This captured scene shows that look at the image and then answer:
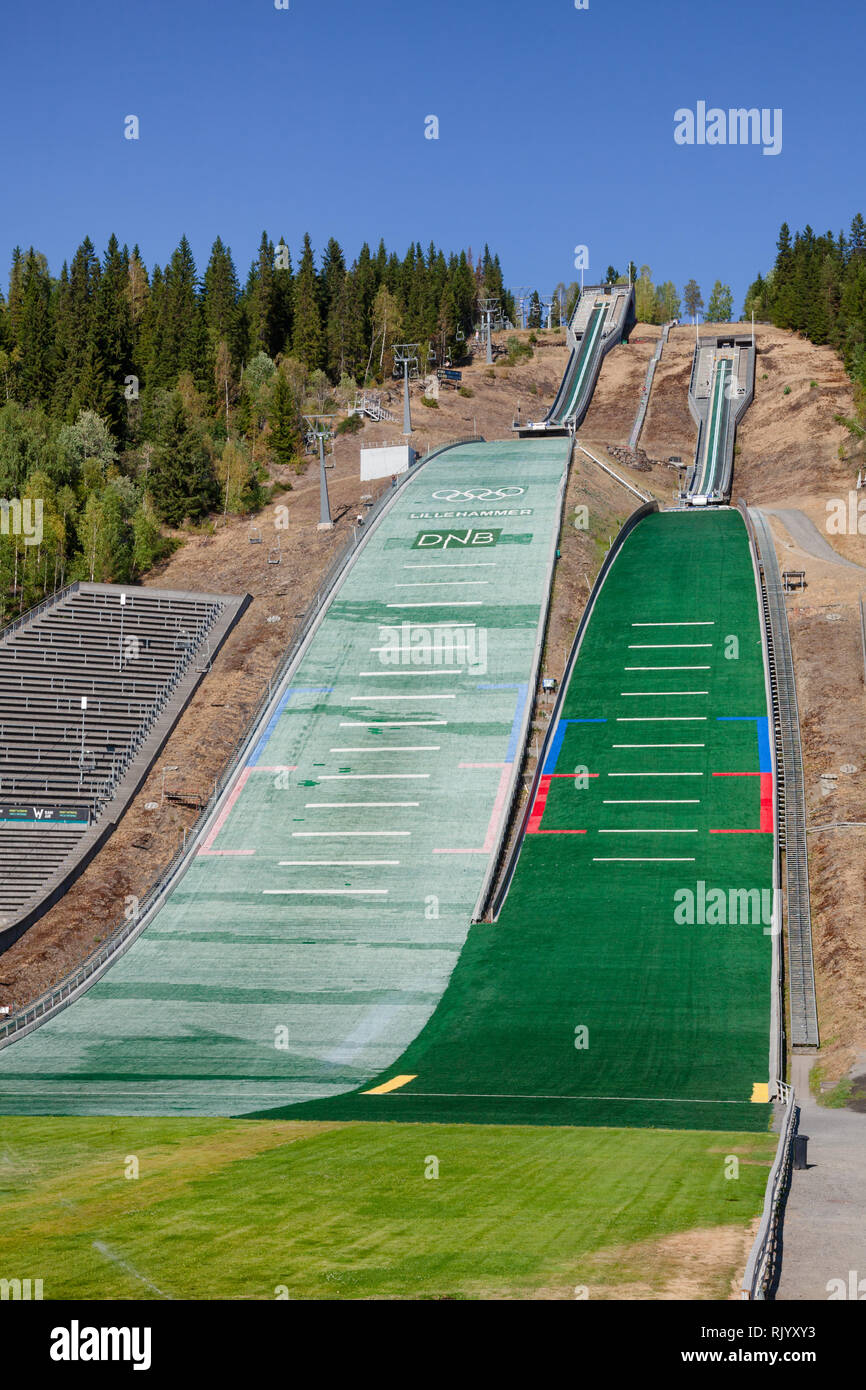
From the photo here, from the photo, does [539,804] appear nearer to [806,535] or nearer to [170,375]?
[806,535]

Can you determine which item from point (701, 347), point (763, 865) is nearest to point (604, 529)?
point (763, 865)

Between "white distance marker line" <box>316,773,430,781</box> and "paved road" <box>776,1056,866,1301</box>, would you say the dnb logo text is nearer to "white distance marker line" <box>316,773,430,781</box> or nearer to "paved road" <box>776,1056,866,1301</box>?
"white distance marker line" <box>316,773,430,781</box>

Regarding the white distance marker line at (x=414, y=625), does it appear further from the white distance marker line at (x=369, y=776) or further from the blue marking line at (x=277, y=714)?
the white distance marker line at (x=369, y=776)

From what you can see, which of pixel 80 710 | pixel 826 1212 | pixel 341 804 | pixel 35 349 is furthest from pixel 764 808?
pixel 35 349

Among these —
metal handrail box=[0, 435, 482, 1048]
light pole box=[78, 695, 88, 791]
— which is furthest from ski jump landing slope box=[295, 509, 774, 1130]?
light pole box=[78, 695, 88, 791]
